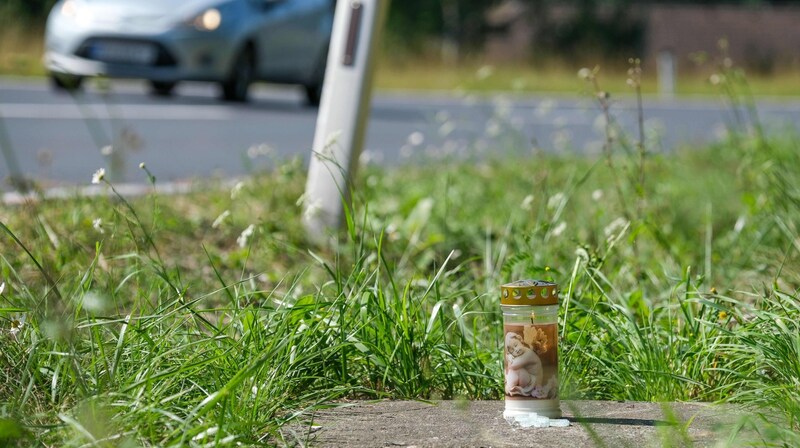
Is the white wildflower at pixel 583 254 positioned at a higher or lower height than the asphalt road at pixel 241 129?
higher

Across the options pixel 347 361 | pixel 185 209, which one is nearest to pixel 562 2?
pixel 185 209

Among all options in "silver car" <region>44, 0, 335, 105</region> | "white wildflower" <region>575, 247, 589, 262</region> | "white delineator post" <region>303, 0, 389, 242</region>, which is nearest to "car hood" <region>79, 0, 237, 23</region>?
"silver car" <region>44, 0, 335, 105</region>

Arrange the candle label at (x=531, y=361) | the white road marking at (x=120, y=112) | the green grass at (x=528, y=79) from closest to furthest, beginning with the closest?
1. the candle label at (x=531, y=361)
2. the white road marking at (x=120, y=112)
3. the green grass at (x=528, y=79)

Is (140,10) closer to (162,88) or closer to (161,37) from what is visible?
(161,37)

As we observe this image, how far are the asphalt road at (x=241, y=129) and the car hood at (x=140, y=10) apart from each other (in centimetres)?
82

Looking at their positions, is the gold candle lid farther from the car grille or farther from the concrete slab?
the car grille

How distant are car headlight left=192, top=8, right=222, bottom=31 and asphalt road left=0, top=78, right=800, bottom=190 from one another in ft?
2.63

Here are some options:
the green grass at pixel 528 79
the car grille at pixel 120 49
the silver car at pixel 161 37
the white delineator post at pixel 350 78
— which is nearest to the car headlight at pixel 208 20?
the silver car at pixel 161 37

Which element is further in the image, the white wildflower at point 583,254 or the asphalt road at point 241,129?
the asphalt road at point 241,129

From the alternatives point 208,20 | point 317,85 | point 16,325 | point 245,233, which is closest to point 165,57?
point 208,20

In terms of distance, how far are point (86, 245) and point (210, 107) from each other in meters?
8.82

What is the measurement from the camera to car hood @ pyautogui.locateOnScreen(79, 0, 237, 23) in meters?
11.9

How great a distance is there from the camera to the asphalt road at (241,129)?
302 inches

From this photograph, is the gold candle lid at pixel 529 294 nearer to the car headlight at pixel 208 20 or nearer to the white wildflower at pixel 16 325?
the white wildflower at pixel 16 325
